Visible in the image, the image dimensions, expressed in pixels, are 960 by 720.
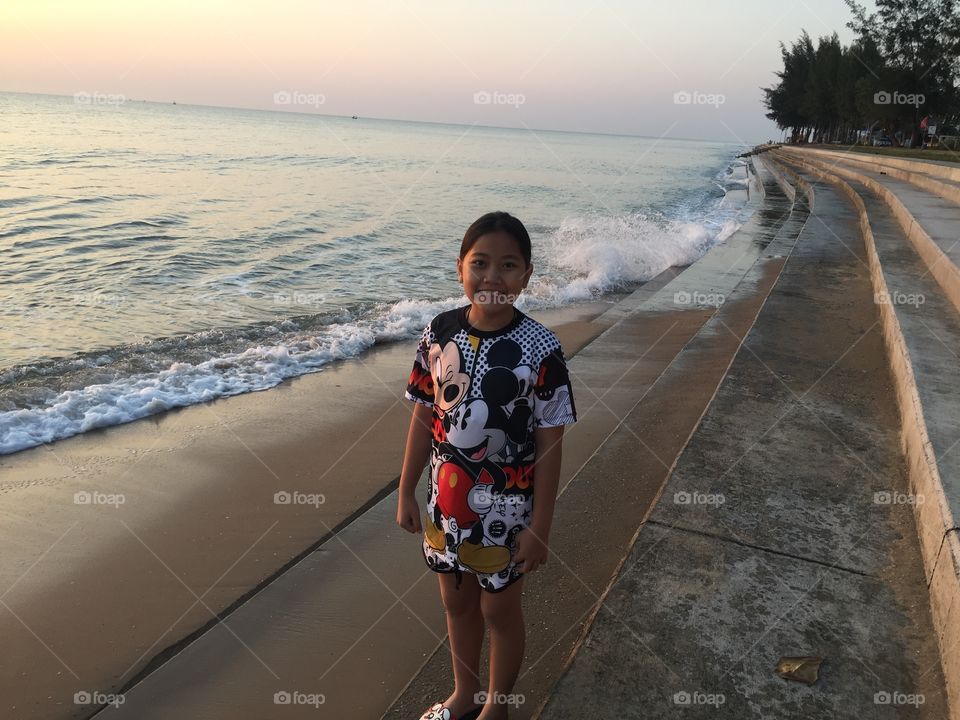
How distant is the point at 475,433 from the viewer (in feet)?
6.24

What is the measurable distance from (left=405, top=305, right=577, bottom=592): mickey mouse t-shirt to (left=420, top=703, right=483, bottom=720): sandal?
1.57 feet

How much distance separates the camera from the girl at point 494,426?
190 centimetres

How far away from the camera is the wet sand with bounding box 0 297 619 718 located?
2.92 meters

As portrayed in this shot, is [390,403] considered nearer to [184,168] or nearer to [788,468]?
[788,468]

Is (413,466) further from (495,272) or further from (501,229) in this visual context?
(501,229)

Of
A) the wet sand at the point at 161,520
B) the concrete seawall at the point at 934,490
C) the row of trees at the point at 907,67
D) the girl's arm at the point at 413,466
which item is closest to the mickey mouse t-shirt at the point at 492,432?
the girl's arm at the point at 413,466

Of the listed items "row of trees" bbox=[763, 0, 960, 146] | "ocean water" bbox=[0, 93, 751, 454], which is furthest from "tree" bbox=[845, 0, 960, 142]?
"ocean water" bbox=[0, 93, 751, 454]

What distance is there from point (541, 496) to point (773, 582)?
1.03 meters

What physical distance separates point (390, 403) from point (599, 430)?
2030 millimetres

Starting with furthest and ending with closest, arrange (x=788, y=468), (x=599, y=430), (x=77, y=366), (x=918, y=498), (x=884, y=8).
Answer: (x=884, y=8) → (x=77, y=366) → (x=599, y=430) → (x=788, y=468) → (x=918, y=498)

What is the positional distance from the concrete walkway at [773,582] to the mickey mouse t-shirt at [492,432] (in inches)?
19.2

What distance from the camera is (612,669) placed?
6.68ft

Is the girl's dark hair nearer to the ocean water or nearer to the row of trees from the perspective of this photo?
the ocean water

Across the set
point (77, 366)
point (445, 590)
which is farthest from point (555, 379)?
point (77, 366)
